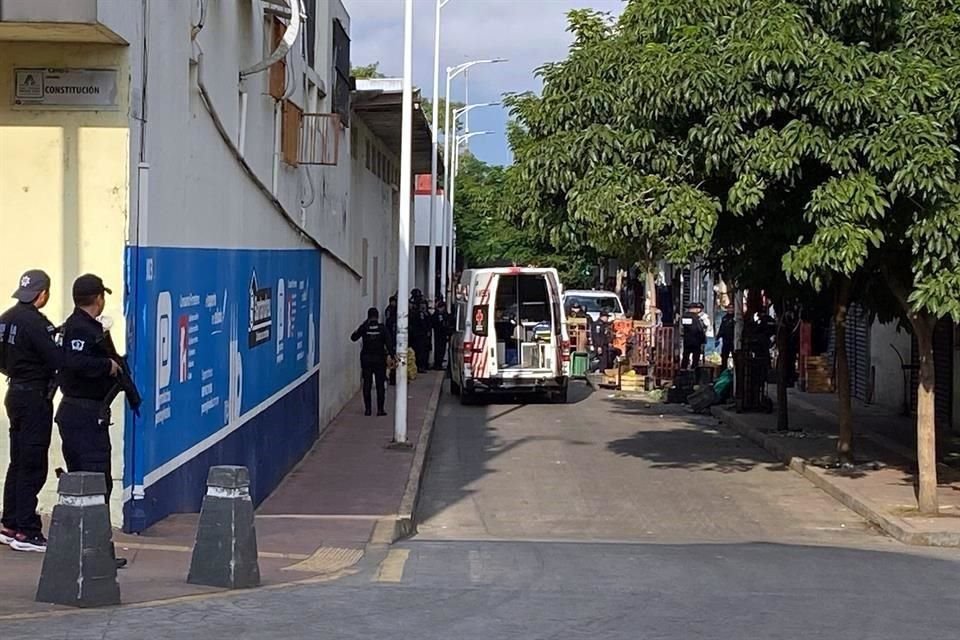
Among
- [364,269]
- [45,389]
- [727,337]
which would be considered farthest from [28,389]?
[727,337]

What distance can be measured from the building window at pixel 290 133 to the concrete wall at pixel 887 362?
1160 cm

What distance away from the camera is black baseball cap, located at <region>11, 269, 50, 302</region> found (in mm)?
8562

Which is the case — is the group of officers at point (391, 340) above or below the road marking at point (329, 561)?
above

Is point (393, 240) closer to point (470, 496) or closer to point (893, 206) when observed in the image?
point (470, 496)

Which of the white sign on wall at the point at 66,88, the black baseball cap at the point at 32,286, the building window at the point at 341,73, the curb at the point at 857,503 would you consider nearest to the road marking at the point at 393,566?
the black baseball cap at the point at 32,286

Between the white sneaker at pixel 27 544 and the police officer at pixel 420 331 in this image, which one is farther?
the police officer at pixel 420 331

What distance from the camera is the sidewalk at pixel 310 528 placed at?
8.16 m

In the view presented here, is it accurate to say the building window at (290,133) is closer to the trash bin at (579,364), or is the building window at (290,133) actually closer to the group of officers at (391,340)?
the group of officers at (391,340)

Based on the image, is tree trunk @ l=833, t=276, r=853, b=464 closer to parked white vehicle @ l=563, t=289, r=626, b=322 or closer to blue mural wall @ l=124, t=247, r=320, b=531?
blue mural wall @ l=124, t=247, r=320, b=531

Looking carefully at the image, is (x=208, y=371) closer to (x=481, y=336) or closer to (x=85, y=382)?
(x=85, y=382)

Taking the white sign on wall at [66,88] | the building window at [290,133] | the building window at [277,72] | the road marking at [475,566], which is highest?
the building window at [277,72]

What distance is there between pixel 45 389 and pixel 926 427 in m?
8.78

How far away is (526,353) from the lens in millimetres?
25672

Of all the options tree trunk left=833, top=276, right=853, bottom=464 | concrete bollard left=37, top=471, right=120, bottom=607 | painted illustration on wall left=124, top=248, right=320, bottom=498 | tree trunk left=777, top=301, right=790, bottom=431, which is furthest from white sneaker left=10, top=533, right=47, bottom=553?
tree trunk left=777, top=301, right=790, bottom=431
